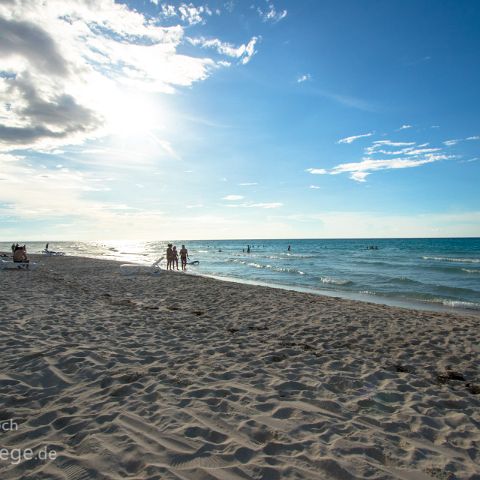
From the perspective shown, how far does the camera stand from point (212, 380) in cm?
485

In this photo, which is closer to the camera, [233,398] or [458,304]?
[233,398]

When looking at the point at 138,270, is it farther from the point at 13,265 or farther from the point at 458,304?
the point at 458,304

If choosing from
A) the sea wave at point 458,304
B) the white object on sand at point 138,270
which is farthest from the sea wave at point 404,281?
the white object on sand at point 138,270

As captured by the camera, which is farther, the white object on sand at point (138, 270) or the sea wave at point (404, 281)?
the sea wave at point (404, 281)

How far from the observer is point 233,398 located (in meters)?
4.30

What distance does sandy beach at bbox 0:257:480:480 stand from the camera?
3049 millimetres

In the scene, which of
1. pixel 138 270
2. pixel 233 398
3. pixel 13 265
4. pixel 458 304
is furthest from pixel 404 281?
pixel 13 265

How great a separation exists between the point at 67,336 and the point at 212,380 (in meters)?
3.54

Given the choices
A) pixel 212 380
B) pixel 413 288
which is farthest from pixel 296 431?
pixel 413 288

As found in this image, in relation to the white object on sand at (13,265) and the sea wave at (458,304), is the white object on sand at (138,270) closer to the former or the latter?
the white object on sand at (13,265)

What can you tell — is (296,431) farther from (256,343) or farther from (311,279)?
(311,279)

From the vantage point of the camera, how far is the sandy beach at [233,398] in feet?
10.0

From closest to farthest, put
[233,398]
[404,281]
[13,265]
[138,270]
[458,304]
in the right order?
[233,398] < [458,304] < [13,265] < [138,270] < [404,281]

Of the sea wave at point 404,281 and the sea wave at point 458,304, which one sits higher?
the sea wave at point 404,281
